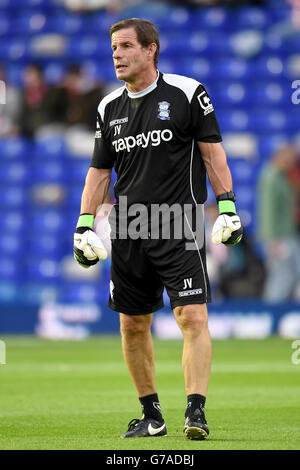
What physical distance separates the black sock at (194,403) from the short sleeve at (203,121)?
4.73 ft

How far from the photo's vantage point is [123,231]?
19.9 ft

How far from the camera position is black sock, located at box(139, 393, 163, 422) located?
6.04 m

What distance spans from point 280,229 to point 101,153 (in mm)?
8920

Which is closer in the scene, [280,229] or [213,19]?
[280,229]

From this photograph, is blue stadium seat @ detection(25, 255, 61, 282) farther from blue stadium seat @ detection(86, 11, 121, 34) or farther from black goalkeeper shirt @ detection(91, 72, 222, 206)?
black goalkeeper shirt @ detection(91, 72, 222, 206)

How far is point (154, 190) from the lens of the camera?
595 cm

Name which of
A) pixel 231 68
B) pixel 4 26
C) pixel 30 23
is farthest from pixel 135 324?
pixel 4 26

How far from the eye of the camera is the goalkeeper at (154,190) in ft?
19.2

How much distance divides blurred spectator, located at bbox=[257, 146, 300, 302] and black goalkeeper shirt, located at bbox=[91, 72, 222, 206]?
8.79 metres

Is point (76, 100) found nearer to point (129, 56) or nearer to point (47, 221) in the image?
point (47, 221)

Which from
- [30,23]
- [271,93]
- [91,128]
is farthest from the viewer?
[30,23]

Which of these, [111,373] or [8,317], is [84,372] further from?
[8,317]
